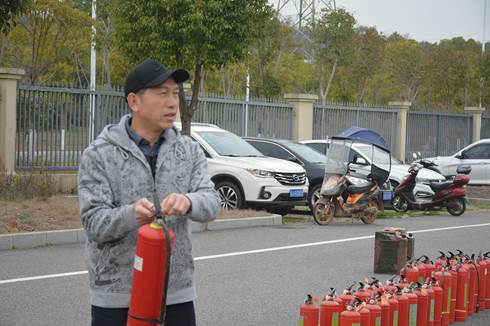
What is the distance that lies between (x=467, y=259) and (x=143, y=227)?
5.95 m

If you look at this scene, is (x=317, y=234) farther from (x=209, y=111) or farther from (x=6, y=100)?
(x=209, y=111)

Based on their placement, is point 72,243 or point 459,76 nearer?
point 72,243

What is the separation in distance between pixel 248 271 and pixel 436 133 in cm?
2590

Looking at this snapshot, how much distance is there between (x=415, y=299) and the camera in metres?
7.26

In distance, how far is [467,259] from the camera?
29.4 feet

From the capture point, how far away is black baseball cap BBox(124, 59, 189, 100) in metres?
4.08

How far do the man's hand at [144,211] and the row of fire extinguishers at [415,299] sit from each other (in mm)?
2843


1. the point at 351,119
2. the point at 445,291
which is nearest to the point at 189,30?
the point at 445,291

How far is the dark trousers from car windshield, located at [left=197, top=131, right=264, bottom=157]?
568 inches

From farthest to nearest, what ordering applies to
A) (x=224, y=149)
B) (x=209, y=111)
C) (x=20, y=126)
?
1. (x=209, y=111)
2. (x=20, y=126)
3. (x=224, y=149)

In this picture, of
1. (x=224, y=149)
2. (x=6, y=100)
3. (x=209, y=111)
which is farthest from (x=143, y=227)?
(x=209, y=111)

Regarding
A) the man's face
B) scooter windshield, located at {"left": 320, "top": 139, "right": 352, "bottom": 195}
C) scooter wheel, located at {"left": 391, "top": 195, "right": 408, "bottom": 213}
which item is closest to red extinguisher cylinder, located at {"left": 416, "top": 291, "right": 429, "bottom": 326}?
the man's face

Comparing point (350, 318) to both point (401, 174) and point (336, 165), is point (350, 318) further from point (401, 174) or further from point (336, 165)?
point (401, 174)

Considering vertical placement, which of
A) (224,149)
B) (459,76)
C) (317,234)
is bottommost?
(317,234)
